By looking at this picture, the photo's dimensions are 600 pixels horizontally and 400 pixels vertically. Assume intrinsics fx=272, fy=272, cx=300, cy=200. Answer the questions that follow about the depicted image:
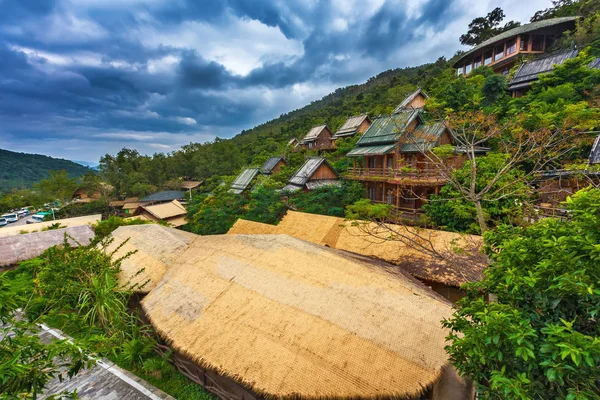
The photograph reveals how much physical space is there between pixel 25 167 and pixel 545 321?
16827cm

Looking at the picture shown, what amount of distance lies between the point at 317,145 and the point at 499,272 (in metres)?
34.4

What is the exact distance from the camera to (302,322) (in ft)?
20.9

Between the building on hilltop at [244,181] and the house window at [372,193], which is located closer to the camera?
the house window at [372,193]

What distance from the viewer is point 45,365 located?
3152 millimetres

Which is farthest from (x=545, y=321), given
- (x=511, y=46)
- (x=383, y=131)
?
(x=511, y=46)

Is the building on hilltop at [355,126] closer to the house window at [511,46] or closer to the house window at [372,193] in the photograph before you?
the house window at [372,193]

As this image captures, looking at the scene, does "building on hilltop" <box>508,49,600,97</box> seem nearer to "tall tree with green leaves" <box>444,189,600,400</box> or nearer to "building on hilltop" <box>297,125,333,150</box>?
"building on hilltop" <box>297,125,333,150</box>

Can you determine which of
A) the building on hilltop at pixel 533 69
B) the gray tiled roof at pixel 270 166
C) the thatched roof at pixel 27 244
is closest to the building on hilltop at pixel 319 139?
the gray tiled roof at pixel 270 166

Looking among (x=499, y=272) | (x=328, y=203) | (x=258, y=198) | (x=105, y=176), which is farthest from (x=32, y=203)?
(x=499, y=272)

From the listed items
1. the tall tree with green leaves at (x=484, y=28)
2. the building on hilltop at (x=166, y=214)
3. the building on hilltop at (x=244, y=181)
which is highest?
the tall tree with green leaves at (x=484, y=28)

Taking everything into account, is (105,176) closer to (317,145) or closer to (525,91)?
(317,145)

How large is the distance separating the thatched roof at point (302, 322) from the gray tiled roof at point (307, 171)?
13.6 m

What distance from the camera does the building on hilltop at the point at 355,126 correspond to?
103ft

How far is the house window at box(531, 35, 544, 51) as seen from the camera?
2917 centimetres
